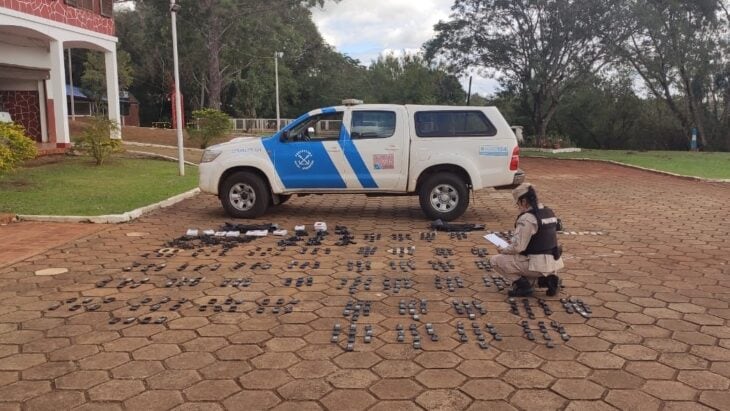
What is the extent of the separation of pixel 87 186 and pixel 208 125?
1242 cm

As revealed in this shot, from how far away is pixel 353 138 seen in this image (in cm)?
959

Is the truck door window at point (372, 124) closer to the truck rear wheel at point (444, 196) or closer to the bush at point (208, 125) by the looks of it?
the truck rear wheel at point (444, 196)

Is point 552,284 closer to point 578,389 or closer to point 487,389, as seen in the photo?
point 578,389

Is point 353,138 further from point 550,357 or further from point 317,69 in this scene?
point 317,69

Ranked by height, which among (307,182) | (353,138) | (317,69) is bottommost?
(307,182)

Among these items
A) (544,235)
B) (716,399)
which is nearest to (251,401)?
(716,399)

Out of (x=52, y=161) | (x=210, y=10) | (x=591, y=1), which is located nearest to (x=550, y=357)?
(x=52, y=161)

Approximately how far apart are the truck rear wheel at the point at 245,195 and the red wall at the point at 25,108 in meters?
15.7

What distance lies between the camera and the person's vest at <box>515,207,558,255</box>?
5.27 metres

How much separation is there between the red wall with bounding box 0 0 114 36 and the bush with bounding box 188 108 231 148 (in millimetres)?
4602

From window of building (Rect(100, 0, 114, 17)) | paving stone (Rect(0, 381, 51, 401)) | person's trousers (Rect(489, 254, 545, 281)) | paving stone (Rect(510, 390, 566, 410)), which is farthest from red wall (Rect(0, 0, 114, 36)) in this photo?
paving stone (Rect(510, 390, 566, 410))

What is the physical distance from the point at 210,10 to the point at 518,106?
742 inches

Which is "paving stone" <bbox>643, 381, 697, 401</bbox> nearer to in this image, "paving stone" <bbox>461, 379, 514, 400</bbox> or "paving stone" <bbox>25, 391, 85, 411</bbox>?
"paving stone" <bbox>461, 379, 514, 400</bbox>

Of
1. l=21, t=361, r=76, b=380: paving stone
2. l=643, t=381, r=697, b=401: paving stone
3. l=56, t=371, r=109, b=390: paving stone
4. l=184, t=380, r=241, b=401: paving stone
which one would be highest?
l=643, t=381, r=697, b=401: paving stone
